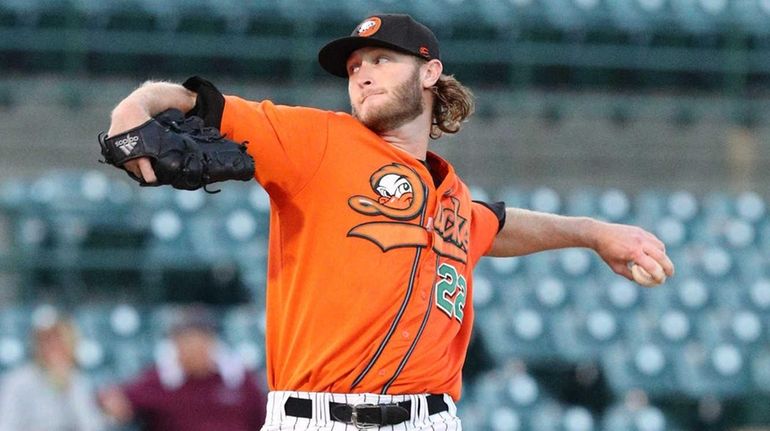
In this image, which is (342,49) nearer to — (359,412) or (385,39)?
(385,39)

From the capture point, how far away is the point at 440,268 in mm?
4074

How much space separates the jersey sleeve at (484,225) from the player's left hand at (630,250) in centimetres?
31

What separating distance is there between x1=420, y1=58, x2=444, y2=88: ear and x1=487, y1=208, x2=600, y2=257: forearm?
23.7 inches

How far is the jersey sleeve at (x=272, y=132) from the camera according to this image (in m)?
3.70

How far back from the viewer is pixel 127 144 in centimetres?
336

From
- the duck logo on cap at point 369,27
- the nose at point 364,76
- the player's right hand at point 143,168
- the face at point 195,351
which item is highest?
the duck logo on cap at point 369,27

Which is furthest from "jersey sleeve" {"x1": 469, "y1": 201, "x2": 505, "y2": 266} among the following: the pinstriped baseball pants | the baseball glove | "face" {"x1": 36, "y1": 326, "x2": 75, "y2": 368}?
"face" {"x1": 36, "y1": 326, "x2": 75, "y2": 368}

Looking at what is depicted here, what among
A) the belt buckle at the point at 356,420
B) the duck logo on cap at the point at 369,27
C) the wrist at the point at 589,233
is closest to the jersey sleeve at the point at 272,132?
the duck logo on cap at the point at 369,27

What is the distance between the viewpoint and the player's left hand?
4.30 metres

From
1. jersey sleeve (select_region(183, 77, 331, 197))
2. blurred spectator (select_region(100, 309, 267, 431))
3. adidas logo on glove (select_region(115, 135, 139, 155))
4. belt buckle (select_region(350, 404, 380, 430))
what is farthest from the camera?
blurred spectator (select_region(100, 309, 267, 431))

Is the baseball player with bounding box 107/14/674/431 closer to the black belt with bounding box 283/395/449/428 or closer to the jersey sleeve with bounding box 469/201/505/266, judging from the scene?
the black belt with bounding box 283/395/449/428

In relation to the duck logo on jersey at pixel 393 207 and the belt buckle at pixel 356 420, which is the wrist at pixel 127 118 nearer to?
the duck logo on jersey at pixel 393 207

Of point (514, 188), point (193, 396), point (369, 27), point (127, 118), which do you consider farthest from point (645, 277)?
point (514, 188)

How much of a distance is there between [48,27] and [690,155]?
5.28 m
